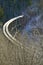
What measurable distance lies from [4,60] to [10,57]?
119 mm

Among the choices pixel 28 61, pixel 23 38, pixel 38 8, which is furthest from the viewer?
pixel 38 8

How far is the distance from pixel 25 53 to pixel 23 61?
0.62ft

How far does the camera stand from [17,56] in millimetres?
3021

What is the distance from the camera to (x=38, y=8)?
41.4ft

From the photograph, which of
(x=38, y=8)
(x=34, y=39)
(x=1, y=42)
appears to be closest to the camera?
(x=1, y=42)

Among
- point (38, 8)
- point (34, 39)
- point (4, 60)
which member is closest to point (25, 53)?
point (4, 60)

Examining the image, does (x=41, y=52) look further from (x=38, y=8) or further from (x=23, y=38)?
(x=38, y=8)

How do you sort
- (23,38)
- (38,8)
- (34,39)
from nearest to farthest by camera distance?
1. (23,38)
2. (34,39)
3. (38,8)

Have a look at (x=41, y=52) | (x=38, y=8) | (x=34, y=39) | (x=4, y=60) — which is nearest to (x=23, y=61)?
(x=4, y=60)

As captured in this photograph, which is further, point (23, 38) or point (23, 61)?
point (23, 38)

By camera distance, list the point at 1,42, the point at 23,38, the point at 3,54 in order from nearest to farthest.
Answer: the point at 3,54
the point at 1,42
the point at 23,38

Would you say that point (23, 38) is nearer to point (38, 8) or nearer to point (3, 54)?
point (3, 54)

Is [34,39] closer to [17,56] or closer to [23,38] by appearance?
[23,38]

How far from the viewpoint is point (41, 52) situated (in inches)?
132
